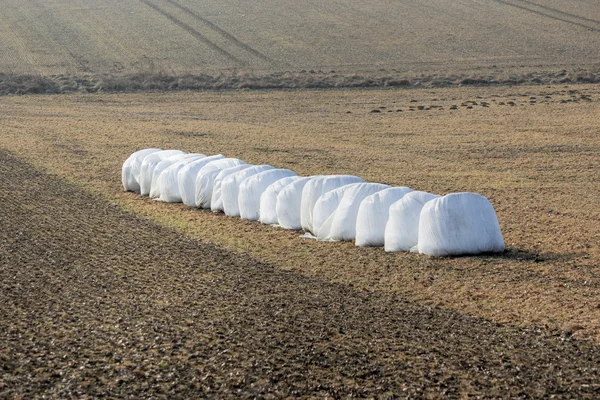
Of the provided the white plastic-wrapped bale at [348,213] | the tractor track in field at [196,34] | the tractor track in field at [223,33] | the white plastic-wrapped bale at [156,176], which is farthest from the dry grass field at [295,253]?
the tractor track in field at [223,33]

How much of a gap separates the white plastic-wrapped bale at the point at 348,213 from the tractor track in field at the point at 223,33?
4158cm

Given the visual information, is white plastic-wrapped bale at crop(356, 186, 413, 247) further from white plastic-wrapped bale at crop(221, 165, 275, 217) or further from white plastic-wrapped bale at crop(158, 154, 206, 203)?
white plastic-wrapped bale at crop(158, 154, 206, 203)

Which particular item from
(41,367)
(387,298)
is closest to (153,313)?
(41,367)

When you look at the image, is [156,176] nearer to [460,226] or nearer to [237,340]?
[460,226]

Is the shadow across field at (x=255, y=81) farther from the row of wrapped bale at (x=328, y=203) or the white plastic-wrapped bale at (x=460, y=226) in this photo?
the white plastic-wrapped bale at (x=460, y=226)

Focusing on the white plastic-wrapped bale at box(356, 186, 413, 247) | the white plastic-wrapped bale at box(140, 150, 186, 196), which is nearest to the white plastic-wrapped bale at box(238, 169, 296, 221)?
the white plastic-wrapped bale at box(356, 186, 413, 247)

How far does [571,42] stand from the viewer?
5944cm

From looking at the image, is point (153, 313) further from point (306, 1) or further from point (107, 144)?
point (306, 1)

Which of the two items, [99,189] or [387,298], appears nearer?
[387,298]

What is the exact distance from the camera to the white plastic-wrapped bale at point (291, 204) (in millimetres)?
16484

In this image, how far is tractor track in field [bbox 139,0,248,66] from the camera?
187ft

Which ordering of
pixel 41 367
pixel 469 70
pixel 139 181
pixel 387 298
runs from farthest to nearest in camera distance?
1. pixel 469 70
2. pixel 139 181
3. pixel 387 298
4. pixel 41 367

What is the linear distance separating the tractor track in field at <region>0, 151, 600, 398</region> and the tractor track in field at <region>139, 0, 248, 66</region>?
43.7 meters

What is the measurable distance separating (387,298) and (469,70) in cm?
4158
